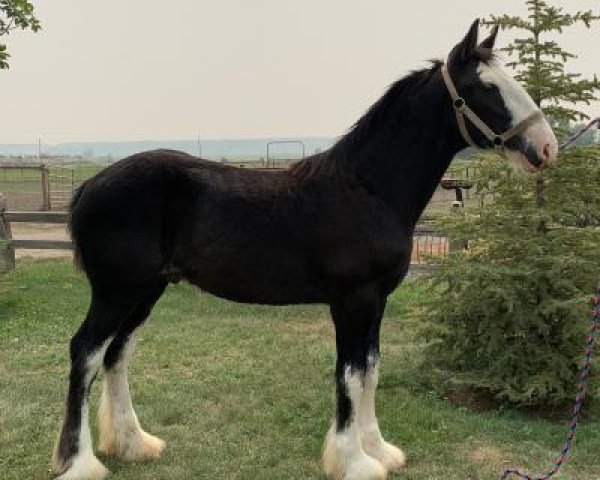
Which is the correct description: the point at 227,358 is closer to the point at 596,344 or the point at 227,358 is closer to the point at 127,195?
the point at 127,195

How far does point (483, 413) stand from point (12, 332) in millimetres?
4936

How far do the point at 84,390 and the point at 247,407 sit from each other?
1.52 m

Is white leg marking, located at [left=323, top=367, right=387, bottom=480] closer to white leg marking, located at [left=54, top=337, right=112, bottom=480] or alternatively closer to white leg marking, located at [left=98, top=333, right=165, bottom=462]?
white leg marking, located at [left=98, top=333, right=165, bottom=462]

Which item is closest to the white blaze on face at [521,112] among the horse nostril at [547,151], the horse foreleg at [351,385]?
the horse nostril at [547,151]

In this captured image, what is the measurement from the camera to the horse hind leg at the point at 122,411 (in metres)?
4.06

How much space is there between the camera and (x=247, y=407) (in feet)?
16.2

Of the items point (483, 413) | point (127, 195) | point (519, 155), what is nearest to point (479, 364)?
point (483, 413)

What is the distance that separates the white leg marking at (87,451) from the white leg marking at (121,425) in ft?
0.89

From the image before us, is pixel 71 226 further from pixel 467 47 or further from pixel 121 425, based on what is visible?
pixel 467 47

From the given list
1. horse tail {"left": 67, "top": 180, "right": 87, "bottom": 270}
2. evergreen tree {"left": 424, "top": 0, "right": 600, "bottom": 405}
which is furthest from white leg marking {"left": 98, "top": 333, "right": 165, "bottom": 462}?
evergreen tree {"left": 424, "top": 0, "right": 600, "bottom": 405}

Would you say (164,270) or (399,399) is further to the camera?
(399,399)

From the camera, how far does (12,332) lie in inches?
273

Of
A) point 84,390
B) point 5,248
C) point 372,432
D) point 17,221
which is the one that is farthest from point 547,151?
point 5,248

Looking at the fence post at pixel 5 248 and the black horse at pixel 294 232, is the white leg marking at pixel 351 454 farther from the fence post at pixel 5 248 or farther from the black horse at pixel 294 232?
the fence post at pixel 5 248
